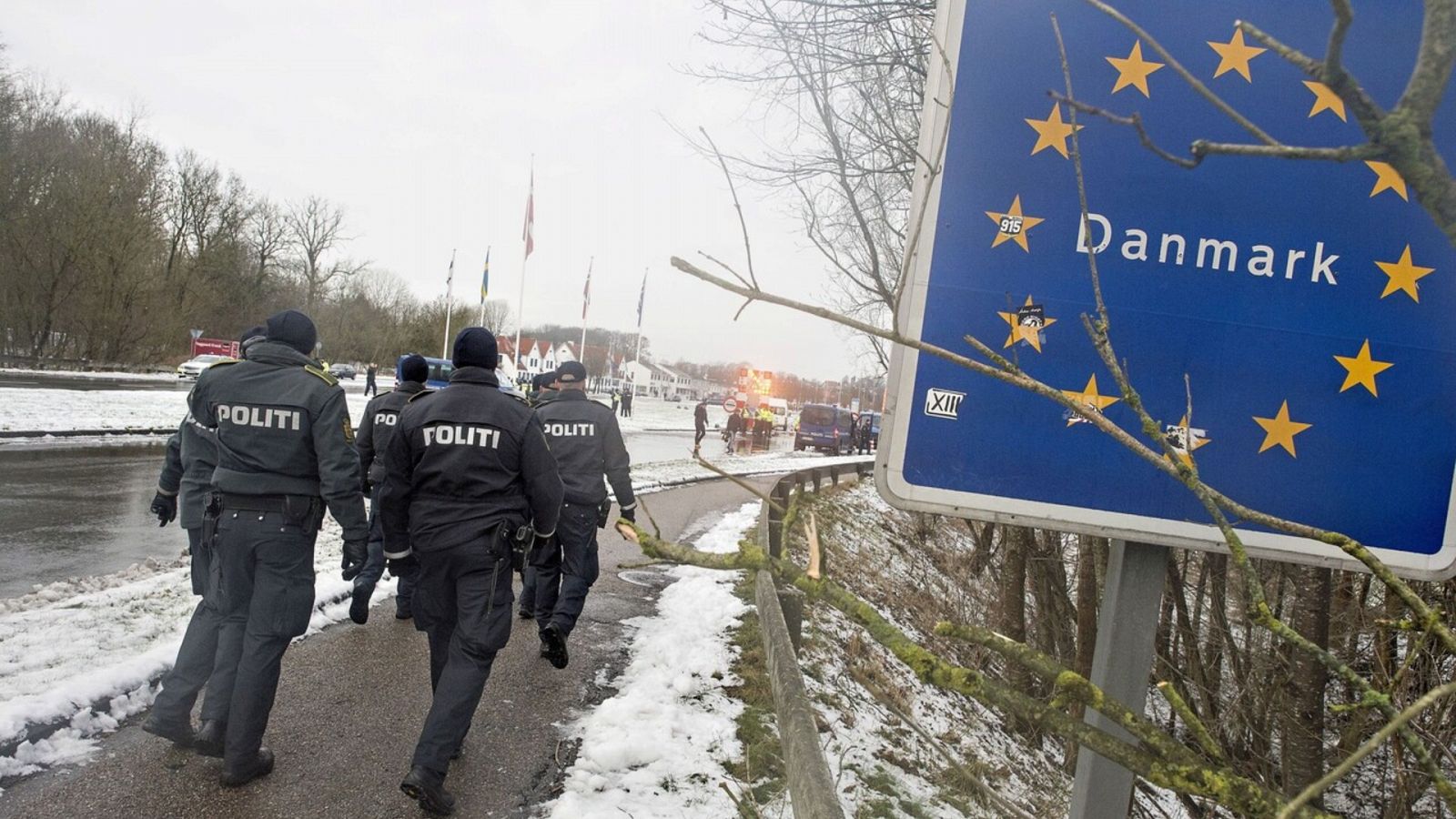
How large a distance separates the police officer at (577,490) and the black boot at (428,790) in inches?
85.2

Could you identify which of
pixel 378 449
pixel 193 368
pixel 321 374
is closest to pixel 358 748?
pixel 321 374

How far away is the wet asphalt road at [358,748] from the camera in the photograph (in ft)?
11.2

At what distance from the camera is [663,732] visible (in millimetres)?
4379

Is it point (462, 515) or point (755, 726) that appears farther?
point (755, 726)

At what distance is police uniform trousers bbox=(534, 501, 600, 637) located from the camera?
571cm

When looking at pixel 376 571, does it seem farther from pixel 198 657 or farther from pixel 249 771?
pixel 249 771

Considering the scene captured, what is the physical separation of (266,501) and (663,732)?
224 cm

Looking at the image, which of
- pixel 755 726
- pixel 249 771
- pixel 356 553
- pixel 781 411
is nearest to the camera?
pixel 249 771

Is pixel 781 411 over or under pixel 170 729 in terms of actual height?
over

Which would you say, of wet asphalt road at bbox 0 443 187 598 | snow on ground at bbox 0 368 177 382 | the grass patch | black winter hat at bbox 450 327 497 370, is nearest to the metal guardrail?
the grass patch

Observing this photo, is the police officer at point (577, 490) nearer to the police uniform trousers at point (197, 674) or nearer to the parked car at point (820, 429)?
the police uniform trousers at point (197, 674)

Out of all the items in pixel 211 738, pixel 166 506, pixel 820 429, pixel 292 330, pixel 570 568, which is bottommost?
pixel 211 738

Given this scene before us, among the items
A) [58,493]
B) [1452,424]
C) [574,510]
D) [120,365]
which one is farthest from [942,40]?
[120,365]

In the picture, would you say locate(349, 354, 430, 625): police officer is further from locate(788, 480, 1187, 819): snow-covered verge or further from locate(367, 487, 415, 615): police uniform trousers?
locate(788, 480, 1187, 819): snow-covered verge
